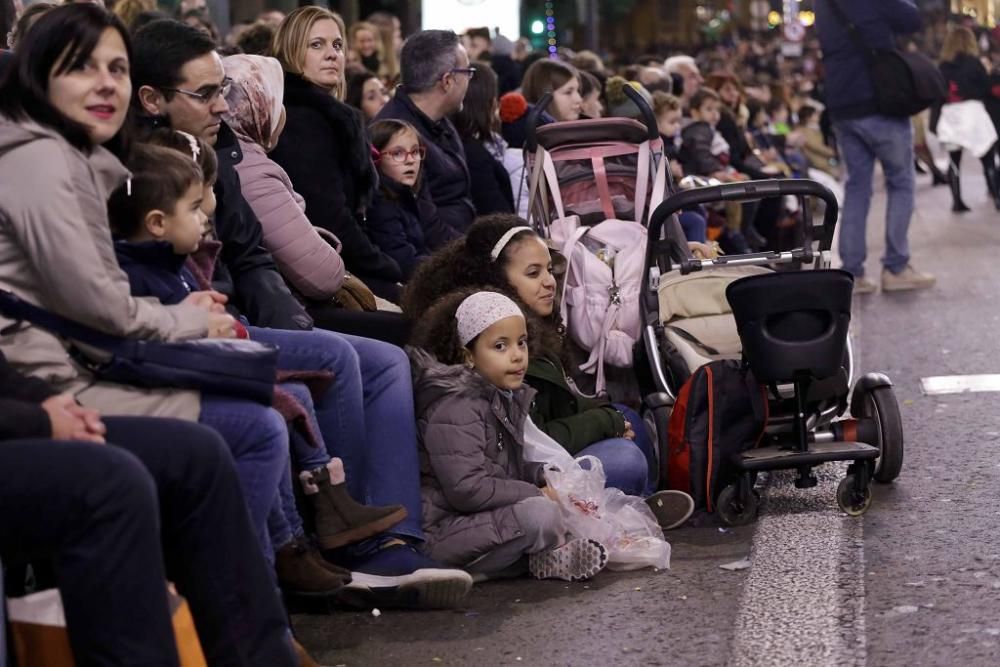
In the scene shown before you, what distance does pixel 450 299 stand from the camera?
614 cm

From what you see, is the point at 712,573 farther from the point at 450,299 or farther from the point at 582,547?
the point at 450,299

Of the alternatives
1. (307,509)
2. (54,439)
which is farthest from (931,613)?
(54,439)

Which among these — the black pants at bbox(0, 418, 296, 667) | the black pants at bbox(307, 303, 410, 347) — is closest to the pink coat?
the black pants at bbox(307, 303, 410, 347)

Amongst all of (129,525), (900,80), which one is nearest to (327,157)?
(129,525)

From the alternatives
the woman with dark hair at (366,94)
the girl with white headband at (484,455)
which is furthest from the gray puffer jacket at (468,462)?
the woman with dark hair at (366,94)

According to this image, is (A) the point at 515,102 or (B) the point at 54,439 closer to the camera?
(B) the point at 54,439

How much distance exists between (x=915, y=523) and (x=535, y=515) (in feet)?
4.34

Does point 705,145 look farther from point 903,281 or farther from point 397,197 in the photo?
point 397,197

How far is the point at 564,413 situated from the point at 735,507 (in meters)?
0.74

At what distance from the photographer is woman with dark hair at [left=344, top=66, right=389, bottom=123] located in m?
10.3

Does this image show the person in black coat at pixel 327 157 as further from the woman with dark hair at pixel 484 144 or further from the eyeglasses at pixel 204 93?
the woman with dark hair at pixel 484 144

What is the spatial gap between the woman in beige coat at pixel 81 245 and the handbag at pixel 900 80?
8.05 meters

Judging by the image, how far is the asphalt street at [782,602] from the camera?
4.76 m

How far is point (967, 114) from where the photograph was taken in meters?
19.9
